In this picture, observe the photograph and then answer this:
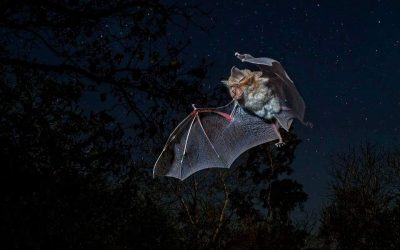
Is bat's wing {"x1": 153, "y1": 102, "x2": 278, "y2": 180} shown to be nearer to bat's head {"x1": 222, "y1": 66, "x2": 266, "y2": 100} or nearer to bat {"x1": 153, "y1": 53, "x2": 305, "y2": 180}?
bat {"x1": 153, "y1": 53, "x2": 305, "y2": 180}

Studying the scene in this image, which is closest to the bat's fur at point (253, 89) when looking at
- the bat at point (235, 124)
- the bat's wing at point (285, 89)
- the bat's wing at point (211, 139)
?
the bat at point (235, 124)

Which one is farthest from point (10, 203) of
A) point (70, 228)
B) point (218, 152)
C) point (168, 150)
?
point (218, 152)

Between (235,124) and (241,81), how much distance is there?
2110mm

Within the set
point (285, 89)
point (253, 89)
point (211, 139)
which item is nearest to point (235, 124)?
point (211, 139)

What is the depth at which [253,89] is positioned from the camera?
544 cm

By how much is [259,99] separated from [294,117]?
84 cm

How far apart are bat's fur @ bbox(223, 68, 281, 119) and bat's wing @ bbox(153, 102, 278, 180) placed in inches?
53.0

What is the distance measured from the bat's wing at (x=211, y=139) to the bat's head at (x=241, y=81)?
4.98ft

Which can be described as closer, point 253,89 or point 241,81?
point 241,81

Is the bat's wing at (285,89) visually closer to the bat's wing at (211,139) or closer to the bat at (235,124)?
the bat at (235,124)

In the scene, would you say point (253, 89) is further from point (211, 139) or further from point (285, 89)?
point (211, 139)

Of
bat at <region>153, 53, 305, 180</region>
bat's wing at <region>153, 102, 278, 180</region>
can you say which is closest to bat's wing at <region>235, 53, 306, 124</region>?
bat at <region>153, 53, 305, 180</region>

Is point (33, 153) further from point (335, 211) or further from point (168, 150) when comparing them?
point (335, 211)

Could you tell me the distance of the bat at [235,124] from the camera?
543 cm
